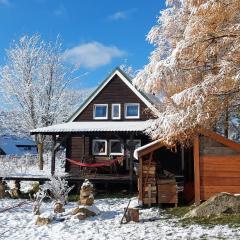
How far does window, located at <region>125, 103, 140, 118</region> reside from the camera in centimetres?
2409

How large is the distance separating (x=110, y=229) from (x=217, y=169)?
485 centimetres

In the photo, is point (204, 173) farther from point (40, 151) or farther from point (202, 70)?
point (40, 151)

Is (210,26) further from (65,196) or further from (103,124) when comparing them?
(103,124)

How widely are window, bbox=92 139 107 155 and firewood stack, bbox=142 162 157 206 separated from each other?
28.8 ft

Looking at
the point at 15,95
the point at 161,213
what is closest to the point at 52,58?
the point at 15,95

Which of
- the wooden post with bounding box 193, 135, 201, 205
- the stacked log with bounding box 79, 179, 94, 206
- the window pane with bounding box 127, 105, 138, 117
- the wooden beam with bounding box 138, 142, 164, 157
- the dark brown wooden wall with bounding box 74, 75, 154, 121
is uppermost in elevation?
the dark brown wooden wall with bounding box 74, 75, 154, 121

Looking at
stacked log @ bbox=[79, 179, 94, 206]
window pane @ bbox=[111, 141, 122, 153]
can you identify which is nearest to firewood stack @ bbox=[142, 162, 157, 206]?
stacked log @ bbox=[79, 179, 94, 206]

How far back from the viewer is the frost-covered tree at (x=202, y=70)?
9789 mm

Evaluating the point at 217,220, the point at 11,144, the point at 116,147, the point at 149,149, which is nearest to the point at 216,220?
the point at 217,220

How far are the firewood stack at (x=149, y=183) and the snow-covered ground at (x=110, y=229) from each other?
0.80 metres

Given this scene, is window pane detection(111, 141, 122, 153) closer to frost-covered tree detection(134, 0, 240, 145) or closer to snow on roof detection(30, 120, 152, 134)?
snow on roof detection(30, 120, 152, 134)

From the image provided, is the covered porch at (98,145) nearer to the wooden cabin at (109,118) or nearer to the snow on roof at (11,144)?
the wooden cabin at (109,118)

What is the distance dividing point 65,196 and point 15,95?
836 inches

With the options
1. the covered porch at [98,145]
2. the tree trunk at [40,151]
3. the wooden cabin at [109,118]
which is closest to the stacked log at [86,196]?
the covered porch at [98,145]
